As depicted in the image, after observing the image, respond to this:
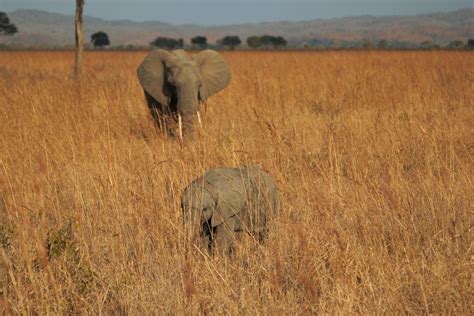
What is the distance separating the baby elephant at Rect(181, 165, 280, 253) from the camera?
3.30 meters

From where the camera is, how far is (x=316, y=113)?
8836mm

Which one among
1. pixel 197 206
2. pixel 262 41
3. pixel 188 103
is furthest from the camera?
pixel 262 41

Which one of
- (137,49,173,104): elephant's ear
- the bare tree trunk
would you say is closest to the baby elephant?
(137,49,173,104): elephant's ear

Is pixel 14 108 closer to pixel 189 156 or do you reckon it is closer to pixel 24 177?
pixel 24 177

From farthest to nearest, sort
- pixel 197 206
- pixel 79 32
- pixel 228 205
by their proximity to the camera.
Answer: pixel 79 32
pixel 228 205
pixel 197 206

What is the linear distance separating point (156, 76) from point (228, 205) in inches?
182

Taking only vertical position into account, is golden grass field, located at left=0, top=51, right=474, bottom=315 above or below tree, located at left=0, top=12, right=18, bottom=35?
below

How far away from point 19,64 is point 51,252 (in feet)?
61.1

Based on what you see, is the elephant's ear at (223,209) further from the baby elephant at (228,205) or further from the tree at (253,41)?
the tree at (253,41)

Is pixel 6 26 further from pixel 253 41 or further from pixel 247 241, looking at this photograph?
pixel 247 241

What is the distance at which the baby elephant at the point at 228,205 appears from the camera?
10.8 feet

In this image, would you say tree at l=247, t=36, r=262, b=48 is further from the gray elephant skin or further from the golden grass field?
the golden grass field

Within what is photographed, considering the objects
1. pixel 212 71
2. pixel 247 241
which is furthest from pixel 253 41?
pixel 247 241

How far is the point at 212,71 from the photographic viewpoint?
7.87 meters
